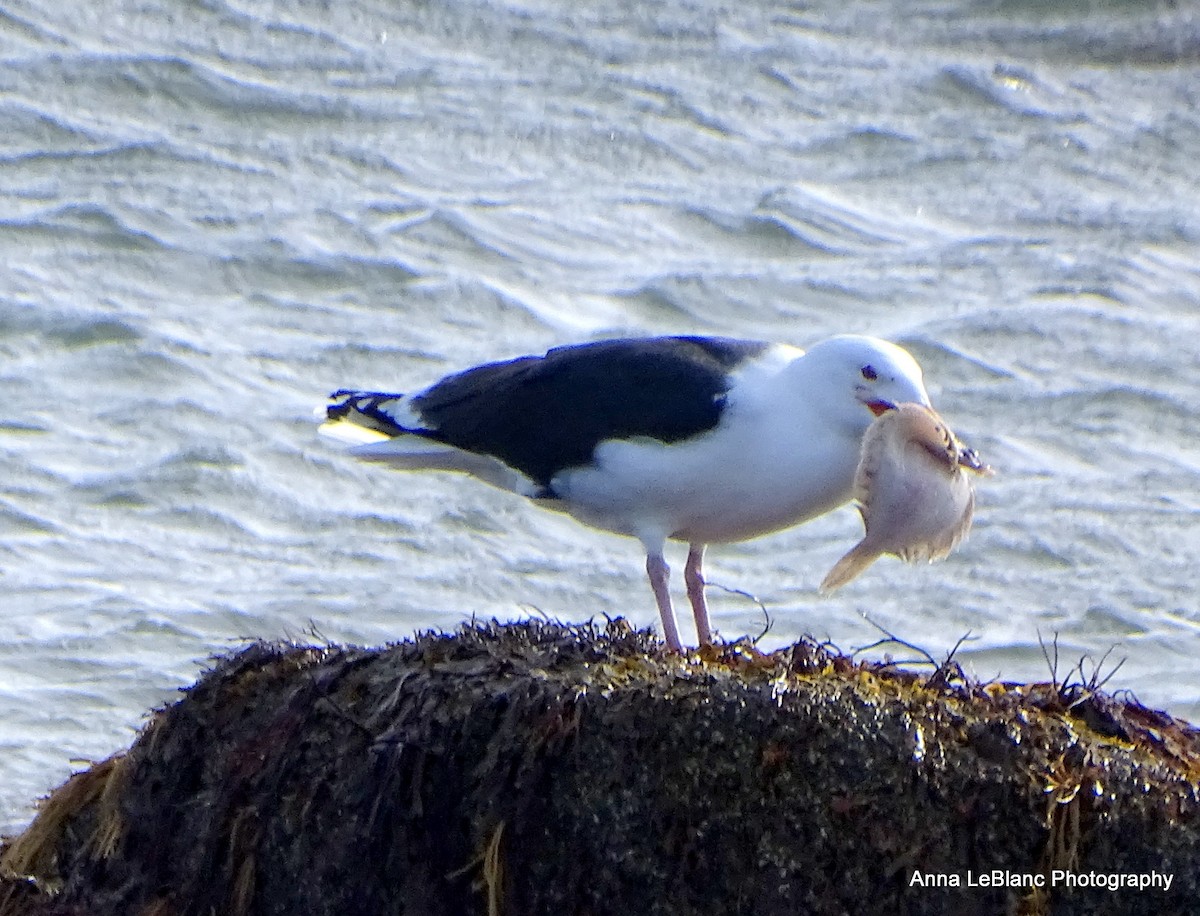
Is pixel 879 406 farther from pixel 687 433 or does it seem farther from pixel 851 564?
pixel 851 564

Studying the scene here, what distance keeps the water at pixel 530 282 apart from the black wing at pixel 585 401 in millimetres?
2155

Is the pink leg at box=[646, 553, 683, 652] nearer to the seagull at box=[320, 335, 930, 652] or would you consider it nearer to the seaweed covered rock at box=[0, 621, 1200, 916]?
the seagull at box=[320, 335, 930, 652]

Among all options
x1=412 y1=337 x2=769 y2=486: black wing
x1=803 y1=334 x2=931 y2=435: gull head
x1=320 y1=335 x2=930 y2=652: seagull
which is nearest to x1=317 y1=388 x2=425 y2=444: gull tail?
x1=412 y1=337 x2=769 y2=486: black wing

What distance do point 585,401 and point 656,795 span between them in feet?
7.68

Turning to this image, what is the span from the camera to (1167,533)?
32.1 feet

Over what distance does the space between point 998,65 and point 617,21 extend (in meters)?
2.76

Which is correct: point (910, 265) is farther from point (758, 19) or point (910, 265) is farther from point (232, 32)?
point (232, 32)

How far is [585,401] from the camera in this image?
5.66 metres

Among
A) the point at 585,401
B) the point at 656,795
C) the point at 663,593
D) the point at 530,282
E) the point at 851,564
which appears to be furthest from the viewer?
the point at 530,282

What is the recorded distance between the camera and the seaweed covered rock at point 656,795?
11.1 feet

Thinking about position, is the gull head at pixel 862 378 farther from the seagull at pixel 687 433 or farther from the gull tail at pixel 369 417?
the gull tail at pixel 369 417

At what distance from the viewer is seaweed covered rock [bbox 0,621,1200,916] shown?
11.1 ft

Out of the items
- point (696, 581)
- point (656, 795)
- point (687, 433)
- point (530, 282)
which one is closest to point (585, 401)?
point (687, 433)

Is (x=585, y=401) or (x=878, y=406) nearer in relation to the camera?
(x=878, y=406)
